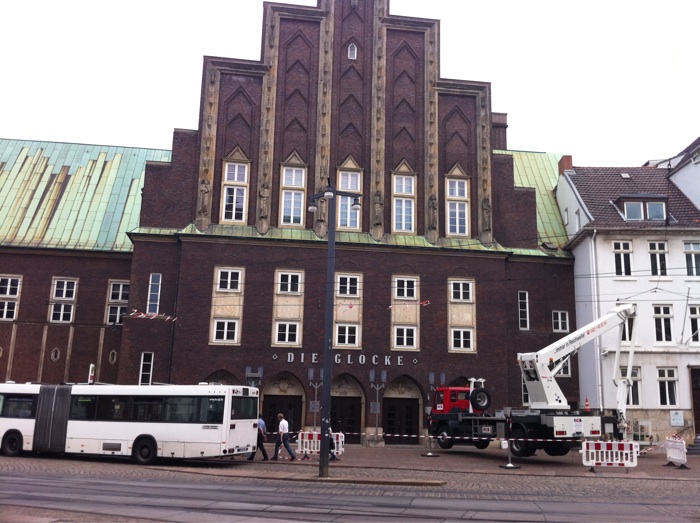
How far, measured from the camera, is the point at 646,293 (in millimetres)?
38375

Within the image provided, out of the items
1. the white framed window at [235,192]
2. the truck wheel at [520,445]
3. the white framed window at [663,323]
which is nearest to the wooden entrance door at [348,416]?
the truck wheel at [520,445]

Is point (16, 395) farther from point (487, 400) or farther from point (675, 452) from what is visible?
point (675, 452)

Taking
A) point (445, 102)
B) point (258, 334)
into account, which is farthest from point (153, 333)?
point (445, 102)

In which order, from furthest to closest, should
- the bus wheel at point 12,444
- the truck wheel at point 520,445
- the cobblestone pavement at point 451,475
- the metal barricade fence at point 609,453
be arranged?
the truck wheel at point 520,445
the bus wheel at point 12,444
the metal barricade fence at point 609,453
the cobblestone pavement at point 451,475

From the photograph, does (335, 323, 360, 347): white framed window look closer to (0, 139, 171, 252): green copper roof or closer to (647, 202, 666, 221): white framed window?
(0, 139, 171, 252): green copper roof

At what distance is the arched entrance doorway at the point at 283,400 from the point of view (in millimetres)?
36656

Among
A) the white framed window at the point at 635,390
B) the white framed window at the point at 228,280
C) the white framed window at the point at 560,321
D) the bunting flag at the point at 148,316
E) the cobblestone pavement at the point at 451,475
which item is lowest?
the cobblestone pavement at the point at 451,475

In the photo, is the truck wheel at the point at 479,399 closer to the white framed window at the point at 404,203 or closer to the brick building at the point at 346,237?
the brick building at the point at 346,237

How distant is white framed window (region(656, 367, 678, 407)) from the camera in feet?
122

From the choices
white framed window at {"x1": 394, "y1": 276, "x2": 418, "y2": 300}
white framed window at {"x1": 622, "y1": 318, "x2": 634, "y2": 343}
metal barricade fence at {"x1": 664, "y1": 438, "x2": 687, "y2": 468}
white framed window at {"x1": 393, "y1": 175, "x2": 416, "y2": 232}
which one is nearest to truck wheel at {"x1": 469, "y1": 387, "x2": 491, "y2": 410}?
white framed window at {"x1": 394, "y1": 276, "x2": 418, "y2": 300}

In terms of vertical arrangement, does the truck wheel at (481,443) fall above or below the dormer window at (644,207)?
below

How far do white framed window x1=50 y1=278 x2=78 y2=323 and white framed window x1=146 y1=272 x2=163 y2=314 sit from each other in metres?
6.23

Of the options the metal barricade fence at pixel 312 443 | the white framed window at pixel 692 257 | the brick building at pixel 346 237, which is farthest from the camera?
the white framed window at pixel 692 257

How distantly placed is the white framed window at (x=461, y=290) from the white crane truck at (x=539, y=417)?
245 inches
